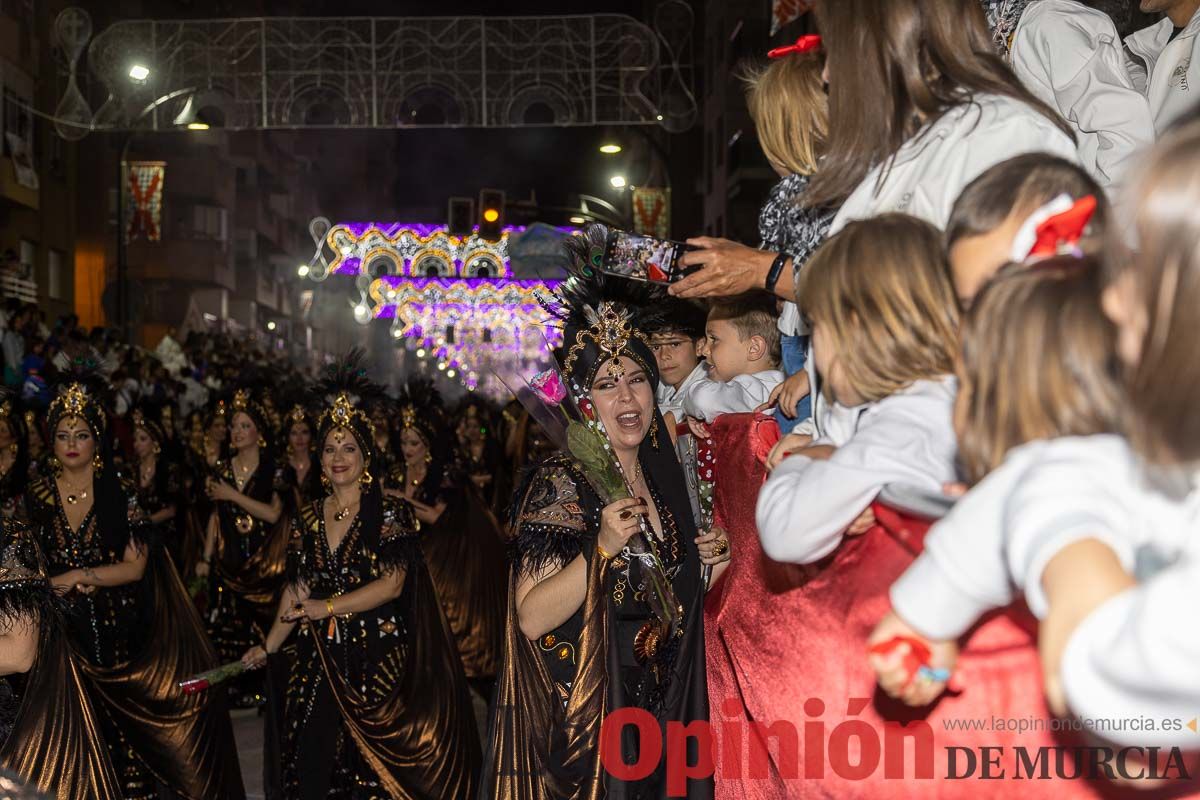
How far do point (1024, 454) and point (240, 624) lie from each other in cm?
893

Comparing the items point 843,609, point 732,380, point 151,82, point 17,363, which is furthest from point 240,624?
point 151,82

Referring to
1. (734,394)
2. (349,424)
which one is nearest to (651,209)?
(349,424)

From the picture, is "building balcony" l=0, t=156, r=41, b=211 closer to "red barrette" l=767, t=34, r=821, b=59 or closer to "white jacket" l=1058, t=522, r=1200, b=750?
"red barrette" l=767, t=34, r=821, b=59

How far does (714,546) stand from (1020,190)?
2.06 metres

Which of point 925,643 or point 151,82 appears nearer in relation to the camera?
point 925,643

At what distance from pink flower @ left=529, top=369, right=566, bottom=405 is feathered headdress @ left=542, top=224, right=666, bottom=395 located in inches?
2.8

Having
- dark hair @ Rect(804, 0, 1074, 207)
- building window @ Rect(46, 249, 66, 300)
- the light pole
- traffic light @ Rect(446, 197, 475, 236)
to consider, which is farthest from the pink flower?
building window @ Rect(46, 249, 66, 300)

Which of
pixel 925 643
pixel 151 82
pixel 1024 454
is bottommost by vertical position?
pixel 925 643

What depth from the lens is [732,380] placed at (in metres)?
4.43

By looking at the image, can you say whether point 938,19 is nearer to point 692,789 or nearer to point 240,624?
point 692,789

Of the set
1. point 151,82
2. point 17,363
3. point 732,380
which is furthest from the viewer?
point 151,82

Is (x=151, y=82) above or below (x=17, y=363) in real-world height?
above

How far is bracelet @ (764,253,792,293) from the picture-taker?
2.98m

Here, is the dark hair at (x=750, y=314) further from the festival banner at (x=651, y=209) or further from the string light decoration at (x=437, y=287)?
the string light decoration at (x=437, y=287)
